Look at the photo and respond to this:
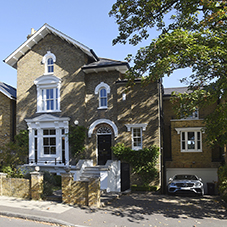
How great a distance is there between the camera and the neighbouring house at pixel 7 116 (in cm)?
2152

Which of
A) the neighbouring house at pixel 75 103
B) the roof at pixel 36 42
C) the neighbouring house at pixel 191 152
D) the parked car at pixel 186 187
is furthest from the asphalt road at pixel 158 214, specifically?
the roof at pixel 36 42

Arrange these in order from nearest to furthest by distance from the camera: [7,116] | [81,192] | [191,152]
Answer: [81,192] < [7,116] < [191,152]

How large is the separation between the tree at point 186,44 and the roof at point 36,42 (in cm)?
765

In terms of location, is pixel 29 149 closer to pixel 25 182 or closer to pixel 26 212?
pixel 25 182

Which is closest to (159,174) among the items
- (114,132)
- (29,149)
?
(114,132)

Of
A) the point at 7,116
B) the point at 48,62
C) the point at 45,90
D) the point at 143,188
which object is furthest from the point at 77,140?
the point at 7,116

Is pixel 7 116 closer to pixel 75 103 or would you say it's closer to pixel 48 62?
pixel 48 62

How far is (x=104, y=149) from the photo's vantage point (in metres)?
19.1

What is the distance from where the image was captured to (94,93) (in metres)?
19.7

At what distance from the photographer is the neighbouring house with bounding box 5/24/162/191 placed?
18609 mm

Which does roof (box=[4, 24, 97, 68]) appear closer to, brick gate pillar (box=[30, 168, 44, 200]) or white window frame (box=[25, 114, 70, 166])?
white window frame (box=[25, 114, 70, 166])

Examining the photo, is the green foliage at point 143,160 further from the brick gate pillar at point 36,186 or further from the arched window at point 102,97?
the brick gate pillar at point 36,186

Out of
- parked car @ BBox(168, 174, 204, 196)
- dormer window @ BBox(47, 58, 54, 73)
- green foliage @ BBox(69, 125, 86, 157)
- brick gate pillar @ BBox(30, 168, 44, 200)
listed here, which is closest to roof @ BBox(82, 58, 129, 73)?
dormer window @ BBox(47, 58, 54, 73)

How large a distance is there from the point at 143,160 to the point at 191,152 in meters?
6.51
